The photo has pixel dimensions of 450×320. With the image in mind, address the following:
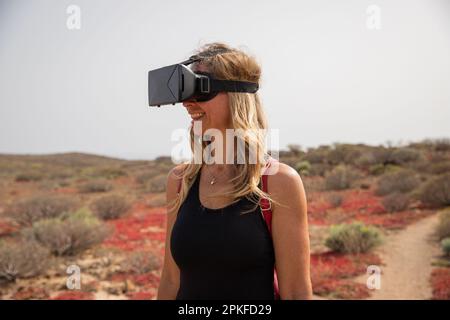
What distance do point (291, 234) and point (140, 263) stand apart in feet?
24.3

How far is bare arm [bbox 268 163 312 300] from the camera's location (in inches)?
64.0

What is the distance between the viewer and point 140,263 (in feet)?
27.9

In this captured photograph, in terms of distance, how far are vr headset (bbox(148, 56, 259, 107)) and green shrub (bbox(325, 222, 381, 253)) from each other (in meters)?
8.31

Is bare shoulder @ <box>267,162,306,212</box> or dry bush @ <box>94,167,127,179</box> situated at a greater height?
bare shoulder @ <box>267,162,306,212</box>

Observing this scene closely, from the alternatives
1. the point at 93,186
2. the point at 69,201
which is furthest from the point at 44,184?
the point at 69,201

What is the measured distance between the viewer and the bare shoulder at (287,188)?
64.2 inches

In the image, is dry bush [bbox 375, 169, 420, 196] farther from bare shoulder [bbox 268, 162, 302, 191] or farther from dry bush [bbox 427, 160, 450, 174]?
bare shoulder [bbox 268, 162, 302, 191]

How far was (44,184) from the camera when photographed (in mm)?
26656

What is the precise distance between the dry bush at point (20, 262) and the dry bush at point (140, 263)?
5.12 feet

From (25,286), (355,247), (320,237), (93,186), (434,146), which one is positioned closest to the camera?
(25,286)

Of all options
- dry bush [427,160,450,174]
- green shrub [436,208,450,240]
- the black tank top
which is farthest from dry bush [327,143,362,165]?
the black tank top

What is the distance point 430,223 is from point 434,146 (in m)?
32.4

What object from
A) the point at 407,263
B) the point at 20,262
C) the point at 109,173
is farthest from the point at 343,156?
the point at 20,262

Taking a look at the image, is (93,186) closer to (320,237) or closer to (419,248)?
(320,237)
